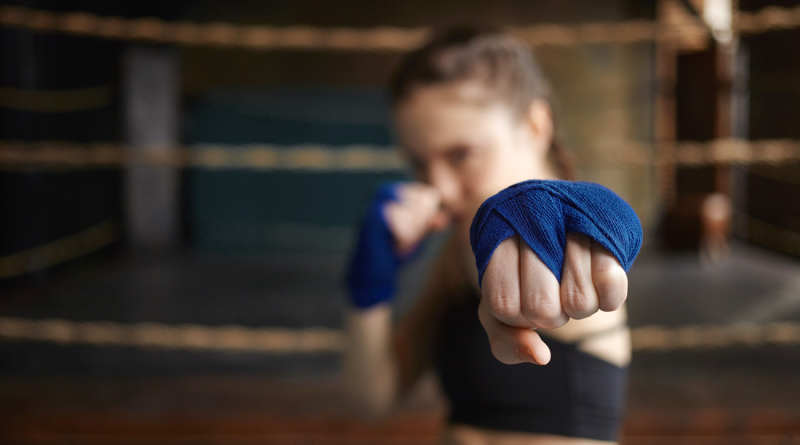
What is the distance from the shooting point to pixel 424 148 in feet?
1.03

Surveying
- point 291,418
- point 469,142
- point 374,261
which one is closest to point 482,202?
point 469,142

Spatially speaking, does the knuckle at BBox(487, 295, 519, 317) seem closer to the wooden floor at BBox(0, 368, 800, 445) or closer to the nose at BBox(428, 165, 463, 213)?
the nose at BBox(428, 165, 463, 213)

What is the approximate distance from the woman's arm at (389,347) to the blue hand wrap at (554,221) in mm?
331

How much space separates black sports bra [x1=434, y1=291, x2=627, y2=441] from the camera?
0.99 feet

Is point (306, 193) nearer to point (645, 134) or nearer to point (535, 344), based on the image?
point (645, 134)

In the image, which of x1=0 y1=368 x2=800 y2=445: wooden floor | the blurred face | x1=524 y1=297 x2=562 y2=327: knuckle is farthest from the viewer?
x1=0 y1=368 x2=800 y2=445: wooden floor

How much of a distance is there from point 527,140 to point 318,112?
3657mm

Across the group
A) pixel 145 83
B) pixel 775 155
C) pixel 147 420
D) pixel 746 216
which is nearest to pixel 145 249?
pixel 145 83

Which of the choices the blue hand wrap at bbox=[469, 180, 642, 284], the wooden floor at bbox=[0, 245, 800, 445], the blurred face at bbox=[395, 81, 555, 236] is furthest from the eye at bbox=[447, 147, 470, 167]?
the wooden floor at bbox=[0, 245, 800, 445]

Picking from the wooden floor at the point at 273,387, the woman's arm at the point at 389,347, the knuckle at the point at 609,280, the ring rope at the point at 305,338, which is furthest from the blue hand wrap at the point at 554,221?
the ring rope at the point at 305,338

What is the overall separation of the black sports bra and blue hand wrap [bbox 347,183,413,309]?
124 millimetres

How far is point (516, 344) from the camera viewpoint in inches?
4.9

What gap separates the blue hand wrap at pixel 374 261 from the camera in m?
0.46

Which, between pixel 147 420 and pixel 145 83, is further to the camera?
pixel 145 83
